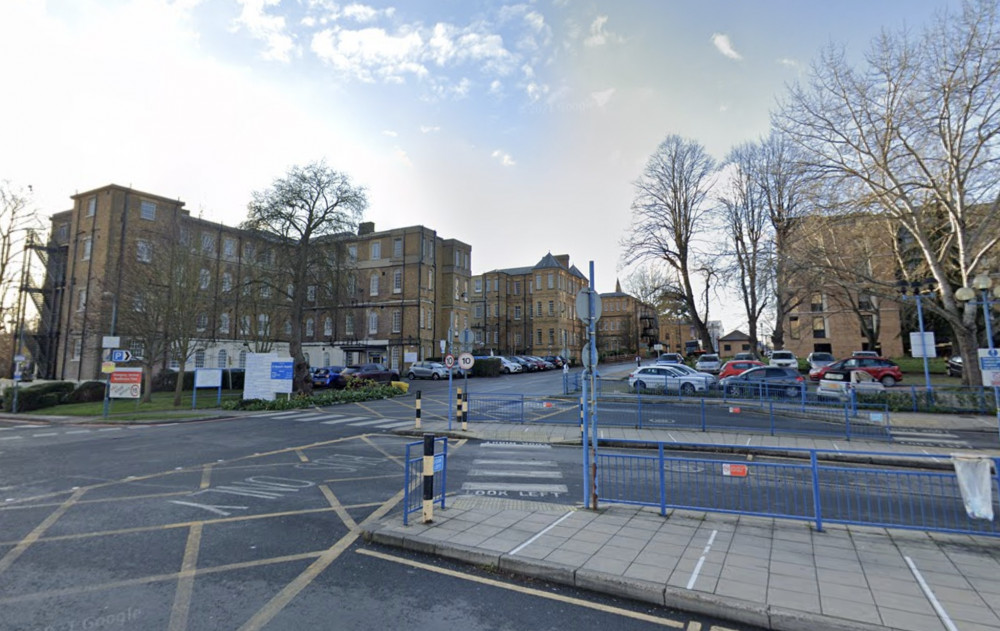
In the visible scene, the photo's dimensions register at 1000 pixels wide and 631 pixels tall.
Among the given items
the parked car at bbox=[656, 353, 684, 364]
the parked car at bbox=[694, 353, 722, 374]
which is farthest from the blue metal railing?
the parked car at bbox=[656, 353, 684, 364]

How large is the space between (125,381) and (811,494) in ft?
86.4

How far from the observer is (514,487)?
337 inches

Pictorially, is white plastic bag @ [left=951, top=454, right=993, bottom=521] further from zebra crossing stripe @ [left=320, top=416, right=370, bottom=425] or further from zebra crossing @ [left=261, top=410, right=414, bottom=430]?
zebra crossing stripe @ [left=320, top=416, right=370, bottom=425]

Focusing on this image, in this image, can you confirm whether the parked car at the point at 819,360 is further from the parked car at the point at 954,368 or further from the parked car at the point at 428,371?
the parked car at the point at 428,371

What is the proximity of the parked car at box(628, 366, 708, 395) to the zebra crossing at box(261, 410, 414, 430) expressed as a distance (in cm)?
1174

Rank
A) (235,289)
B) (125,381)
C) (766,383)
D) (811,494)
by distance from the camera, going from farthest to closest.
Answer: (235,289)
(125,381)
(766,383)
(811,494)

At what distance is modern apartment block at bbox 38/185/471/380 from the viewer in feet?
93.2

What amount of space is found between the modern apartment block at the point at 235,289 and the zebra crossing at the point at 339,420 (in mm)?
8509

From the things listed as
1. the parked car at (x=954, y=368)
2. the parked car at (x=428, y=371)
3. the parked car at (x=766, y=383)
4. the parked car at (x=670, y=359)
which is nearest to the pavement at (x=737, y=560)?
the parked car at (x=766, y=383)

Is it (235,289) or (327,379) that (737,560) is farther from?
(327,379)

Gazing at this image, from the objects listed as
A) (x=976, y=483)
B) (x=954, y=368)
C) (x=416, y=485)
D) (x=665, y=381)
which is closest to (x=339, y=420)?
(x=416, y=485)

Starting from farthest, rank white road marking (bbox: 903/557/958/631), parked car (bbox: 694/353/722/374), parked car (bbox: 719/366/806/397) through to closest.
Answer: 1. parked car (bbox: 694/353/722/374)
2. parked car (bbox: 719/366/806/397)
3. white road marking (bbox: 903/557/958/631)

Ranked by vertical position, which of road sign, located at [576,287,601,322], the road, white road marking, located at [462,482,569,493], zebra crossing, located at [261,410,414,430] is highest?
road sign, located at [576,287,601,322]

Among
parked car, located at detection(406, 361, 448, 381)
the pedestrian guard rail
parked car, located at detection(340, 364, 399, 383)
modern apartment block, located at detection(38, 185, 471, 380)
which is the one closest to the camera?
the pedestrian guard rail
